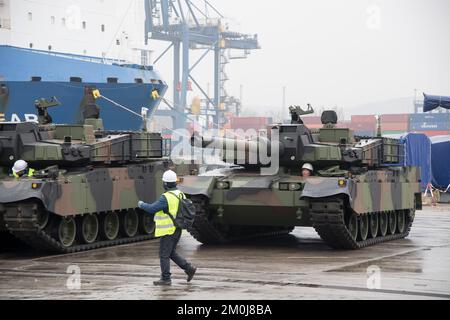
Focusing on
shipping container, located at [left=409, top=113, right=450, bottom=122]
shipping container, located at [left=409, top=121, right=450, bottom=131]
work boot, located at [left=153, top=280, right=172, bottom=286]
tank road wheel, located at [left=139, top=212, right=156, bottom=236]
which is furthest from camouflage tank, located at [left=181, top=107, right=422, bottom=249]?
shipping container, located at [left=409, top=113, right=450, bottom=122]

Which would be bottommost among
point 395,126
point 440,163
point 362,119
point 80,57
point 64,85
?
point 440,163

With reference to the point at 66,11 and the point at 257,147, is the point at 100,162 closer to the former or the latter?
the point at 257,147

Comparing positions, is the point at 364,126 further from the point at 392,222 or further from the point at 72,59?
the point at 392,222

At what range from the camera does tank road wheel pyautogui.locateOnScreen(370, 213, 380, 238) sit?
2128cm

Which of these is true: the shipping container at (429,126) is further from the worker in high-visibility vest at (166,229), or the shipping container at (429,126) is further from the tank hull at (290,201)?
the worker in high-visibility vest at (166,229)

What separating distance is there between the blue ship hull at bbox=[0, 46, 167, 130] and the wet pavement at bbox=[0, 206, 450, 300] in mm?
21264

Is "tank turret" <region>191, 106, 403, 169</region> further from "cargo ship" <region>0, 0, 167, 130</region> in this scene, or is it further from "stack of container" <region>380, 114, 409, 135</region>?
"stack of container" <region>380, 114, 409, 135</region>

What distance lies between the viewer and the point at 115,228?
859 inches

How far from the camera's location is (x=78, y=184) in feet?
64.8

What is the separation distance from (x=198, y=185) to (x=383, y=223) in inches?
182

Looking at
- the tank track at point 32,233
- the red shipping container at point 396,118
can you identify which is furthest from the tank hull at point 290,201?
the red shipping container at point 396,118

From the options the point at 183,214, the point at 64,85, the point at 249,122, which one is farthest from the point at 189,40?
the point at 183,214

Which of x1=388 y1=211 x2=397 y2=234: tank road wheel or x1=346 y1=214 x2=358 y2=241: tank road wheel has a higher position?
x1=346 y1=214 x2=358 y2=241: tank road wheel
